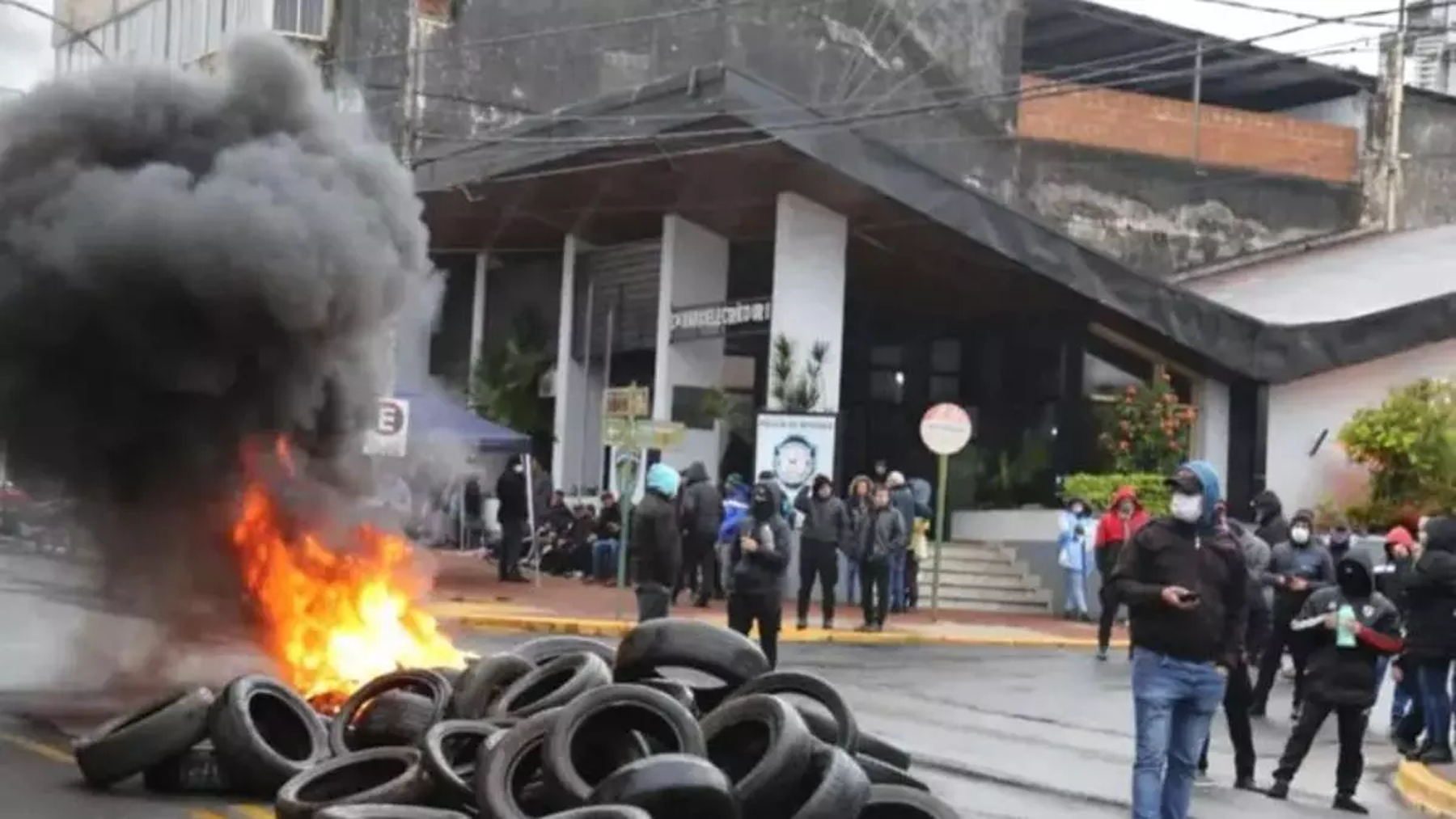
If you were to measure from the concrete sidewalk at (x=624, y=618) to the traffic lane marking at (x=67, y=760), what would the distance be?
8820mm

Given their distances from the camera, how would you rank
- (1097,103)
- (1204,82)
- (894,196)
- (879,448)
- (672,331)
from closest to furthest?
(894,196) < (672,331) < (879,448) < (1097,103) < (1204,82)

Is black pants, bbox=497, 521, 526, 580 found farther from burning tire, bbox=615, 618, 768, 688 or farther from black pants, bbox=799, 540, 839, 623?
burning tire, bbox=615, 618, 768, 688

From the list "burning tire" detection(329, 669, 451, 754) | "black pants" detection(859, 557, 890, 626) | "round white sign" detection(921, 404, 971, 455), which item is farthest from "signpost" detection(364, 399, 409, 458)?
"burning tire" detection(329, 669, 451, 754)

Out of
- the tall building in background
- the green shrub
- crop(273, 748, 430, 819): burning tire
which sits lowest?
crop(273, 748, 430, 819): burning tire

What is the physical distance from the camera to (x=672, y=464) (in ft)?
101

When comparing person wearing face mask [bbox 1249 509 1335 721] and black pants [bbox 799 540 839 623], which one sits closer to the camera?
person wearing face mask [bbox 1249 509 1335 721]

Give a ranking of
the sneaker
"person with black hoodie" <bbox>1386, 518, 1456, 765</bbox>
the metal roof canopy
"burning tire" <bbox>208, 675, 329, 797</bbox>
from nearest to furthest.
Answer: "burning tire" <bbox>208, 675, 329, 797</bbox> → the sneaker → "person with black hoodie" <bbox>1386, 518, 1456, 765</bbox> → the metal roof canopy

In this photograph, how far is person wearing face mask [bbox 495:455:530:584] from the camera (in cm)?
2655

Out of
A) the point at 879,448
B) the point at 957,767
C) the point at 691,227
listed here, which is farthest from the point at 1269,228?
the point at 957,767

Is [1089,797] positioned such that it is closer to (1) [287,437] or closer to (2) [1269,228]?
(1) [287,437]

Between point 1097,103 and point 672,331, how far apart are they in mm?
11236

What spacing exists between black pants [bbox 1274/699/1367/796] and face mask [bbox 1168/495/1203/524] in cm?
286

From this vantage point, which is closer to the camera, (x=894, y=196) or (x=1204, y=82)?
Result: (x=894, y=196)

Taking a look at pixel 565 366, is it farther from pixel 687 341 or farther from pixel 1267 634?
pixel 1267 634
